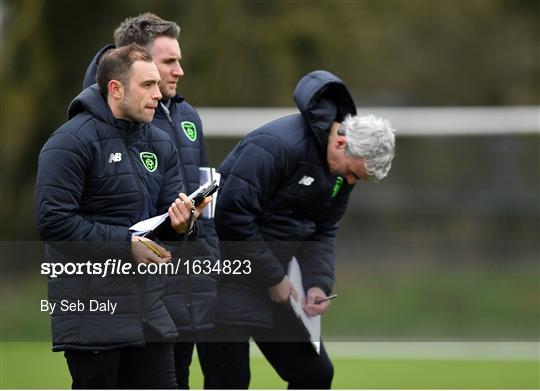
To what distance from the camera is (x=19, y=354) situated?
9.36 meters

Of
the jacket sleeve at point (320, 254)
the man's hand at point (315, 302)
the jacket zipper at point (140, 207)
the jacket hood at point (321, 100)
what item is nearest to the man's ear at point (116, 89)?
the jacket zipper at point (140, 207)

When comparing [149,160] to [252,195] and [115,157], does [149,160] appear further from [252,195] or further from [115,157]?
[252,195]

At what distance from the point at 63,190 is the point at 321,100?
1.40 meters

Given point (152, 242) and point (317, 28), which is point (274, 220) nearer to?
point (152, 242)

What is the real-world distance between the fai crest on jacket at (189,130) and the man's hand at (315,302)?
0.87 meters

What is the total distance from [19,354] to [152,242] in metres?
5.45

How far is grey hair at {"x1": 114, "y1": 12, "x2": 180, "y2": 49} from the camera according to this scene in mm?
4887

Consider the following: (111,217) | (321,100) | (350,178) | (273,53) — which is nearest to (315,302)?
(350,178)

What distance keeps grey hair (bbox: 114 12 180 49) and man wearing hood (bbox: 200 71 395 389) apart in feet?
1.92

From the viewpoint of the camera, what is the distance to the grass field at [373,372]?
8.28m

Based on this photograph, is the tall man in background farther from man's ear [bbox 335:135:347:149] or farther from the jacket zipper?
man's ear [bbox 335:135:347:149]

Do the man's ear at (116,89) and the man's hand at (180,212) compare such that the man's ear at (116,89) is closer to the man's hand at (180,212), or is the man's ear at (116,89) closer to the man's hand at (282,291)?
the man's hand at (180,212)

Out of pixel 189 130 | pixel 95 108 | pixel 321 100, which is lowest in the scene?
pixel 95 108

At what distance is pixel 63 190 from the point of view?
13.6 feet
